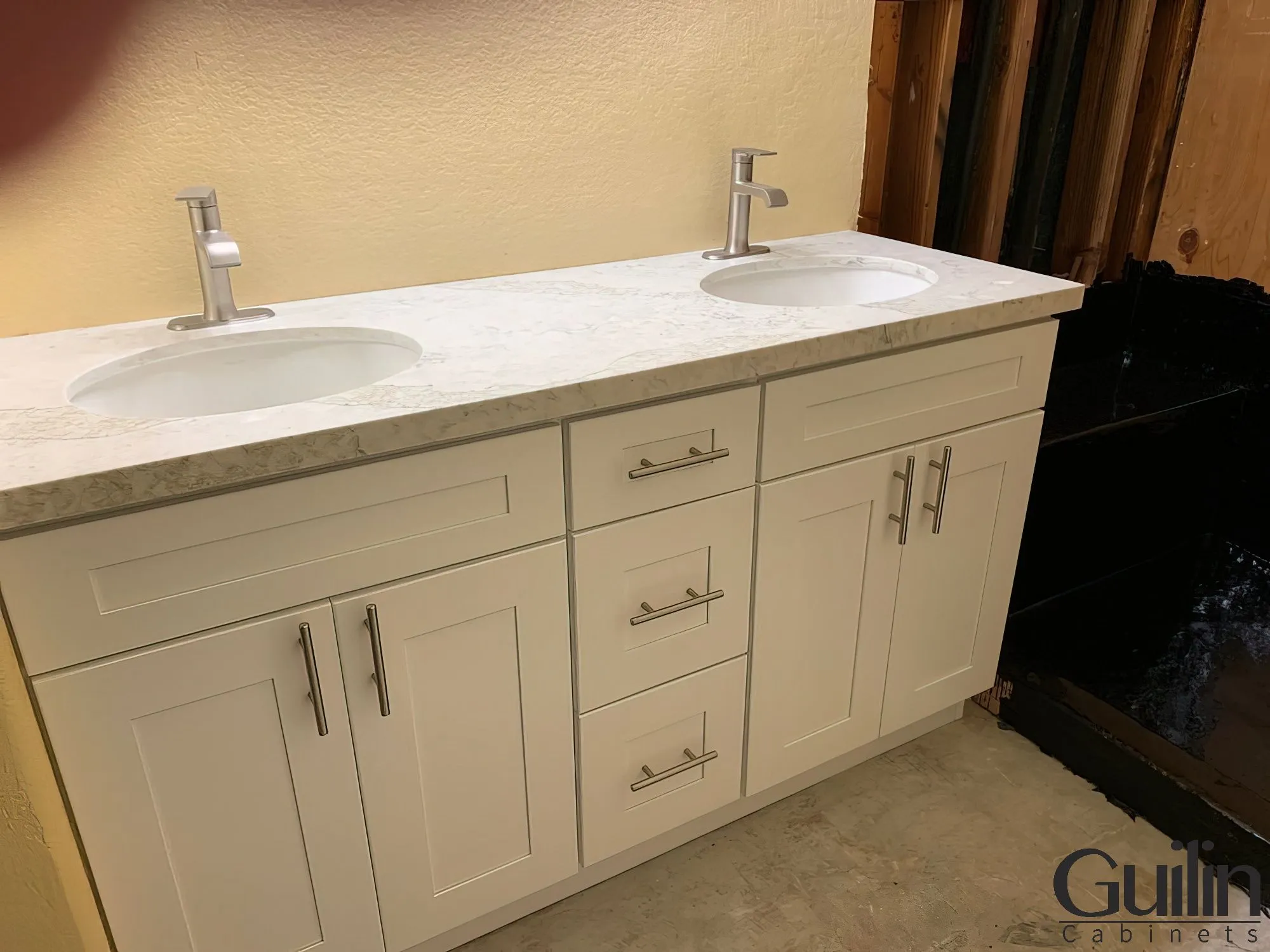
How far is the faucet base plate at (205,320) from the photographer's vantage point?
1.31 meters

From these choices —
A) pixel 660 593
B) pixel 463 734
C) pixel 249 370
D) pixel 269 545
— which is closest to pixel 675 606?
pixel 660 593

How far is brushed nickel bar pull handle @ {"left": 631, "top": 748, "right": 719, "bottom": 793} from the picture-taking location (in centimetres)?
141

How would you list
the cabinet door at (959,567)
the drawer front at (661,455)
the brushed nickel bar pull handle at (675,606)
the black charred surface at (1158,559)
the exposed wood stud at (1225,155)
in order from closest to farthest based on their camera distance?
the drawer front at (661,455), the brushed nickel bar pull handle at (675,606), the cabinet door at (959,567), the black charred surface at (1158,559), the exposed wood stud at (1225,155)

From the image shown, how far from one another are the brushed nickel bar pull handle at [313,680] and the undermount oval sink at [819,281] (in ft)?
2.98

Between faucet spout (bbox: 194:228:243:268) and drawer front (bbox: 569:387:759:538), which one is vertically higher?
faucet spout (bbox: 194:228:243:268)

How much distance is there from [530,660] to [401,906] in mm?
379

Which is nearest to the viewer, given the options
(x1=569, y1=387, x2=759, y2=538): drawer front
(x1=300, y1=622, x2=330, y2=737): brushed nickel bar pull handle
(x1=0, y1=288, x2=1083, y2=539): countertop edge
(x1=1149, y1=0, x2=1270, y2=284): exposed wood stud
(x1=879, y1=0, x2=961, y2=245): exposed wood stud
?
(x1=0, y1=288, x2=1083, y2=539): countertop edge

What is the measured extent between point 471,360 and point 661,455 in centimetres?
27

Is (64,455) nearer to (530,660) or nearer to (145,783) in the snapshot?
(145,783)

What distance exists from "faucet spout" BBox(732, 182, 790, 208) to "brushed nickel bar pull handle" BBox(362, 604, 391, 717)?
0.88 metres

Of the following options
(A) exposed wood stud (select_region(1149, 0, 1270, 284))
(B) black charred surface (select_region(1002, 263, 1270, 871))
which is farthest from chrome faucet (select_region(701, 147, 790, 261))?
(A) exposed wood stud (select_region(1149, 0, 1270, 284))

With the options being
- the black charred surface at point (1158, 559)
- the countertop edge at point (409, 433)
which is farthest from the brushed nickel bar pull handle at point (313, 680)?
the black charred surface at point (1158, 559)

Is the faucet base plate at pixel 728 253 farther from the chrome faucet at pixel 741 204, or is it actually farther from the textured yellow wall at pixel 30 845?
the textured yellow wall at pixel 30 845

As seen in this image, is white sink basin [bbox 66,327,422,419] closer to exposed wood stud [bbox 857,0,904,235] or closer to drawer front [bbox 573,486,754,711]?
drawer front [bbox 573,486,754,711]
